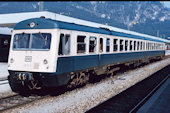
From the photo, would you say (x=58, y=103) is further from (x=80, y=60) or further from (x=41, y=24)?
(x=41, y=24)

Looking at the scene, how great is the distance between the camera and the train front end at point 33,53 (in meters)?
8.03

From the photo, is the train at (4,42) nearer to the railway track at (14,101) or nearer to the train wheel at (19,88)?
the train wheel at (19,88)

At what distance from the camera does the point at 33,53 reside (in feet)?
27.6

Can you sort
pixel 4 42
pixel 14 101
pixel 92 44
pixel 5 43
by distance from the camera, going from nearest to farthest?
1. pixel 14 101
2. pixel 92 44
3. pixel 4 42
4. pixel 5 43

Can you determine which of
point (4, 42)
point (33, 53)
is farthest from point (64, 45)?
point (4, 42)

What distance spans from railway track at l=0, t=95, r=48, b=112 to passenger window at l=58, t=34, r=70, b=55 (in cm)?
231

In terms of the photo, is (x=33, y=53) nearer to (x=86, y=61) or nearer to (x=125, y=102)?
(x=86, y=61)

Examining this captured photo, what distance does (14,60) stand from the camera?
28.6 feet

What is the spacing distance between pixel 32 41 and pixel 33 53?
0.57 metres

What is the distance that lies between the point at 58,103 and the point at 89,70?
3.24m

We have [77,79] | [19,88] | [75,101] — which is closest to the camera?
[75,101]

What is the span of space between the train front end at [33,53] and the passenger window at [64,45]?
38 cm

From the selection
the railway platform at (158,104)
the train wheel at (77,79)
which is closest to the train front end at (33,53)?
the train wheel at (77,79)

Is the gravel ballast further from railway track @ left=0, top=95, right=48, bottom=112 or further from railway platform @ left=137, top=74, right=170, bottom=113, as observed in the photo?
railway platform @ left=137, top=74, right=170, bottom=113
